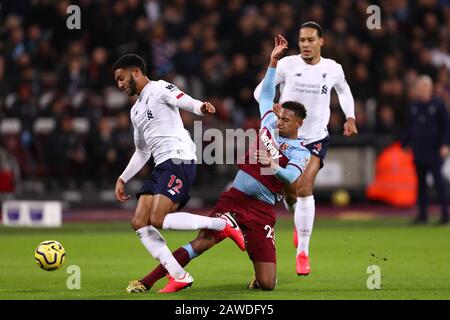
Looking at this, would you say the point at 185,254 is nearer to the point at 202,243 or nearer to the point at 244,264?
the point at 202,243

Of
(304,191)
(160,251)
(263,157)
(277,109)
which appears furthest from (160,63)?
(263,157)

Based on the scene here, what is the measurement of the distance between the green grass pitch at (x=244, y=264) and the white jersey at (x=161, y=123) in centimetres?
120

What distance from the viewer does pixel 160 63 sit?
19844 mm

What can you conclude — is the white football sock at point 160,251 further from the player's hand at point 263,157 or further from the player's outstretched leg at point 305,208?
the player's outstretched leg at point 305,208

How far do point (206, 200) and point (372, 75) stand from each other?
4321mm

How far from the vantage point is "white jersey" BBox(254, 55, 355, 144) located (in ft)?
35.6

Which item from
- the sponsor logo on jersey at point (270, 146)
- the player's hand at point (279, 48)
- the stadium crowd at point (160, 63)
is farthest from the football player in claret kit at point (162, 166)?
the stadium crowd at point (160, 63)

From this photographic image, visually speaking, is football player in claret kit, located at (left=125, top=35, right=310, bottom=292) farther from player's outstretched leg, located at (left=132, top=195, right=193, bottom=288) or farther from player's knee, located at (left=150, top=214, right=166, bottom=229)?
player's knee, located at (left=150, top=214, right=166, bottom=229)

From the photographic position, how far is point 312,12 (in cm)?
2139

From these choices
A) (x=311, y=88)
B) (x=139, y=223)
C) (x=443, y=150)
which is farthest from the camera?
(x=443, y=150)

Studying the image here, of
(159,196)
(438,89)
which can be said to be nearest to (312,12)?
(438,89)

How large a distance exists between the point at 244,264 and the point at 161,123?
257cm

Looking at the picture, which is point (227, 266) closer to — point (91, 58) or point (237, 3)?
point (91, 58)

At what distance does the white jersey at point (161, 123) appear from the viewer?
9312 millimetres
